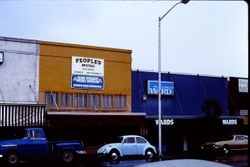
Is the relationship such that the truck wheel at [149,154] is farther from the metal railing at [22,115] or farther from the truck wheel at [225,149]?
the truck wheel at [225,149]

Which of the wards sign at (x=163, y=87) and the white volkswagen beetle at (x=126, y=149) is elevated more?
the wards sign at (x=163, y=87)

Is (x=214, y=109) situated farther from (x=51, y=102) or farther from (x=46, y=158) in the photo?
(x=46, y=158)

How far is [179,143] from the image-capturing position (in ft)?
132

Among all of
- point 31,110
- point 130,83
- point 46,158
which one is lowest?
point 46,158

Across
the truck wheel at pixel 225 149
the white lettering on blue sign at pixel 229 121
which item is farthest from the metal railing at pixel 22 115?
the white lettering on blue sign at pixel 229 121

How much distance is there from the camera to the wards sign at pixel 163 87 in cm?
3788

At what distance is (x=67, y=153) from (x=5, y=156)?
367 cm

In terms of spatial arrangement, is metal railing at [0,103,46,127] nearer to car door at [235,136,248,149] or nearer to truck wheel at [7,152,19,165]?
truck wheel at [7,152,19,165]

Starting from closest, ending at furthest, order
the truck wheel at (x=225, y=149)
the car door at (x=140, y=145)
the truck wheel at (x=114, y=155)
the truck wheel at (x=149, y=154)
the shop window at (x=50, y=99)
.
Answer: the truck wheel at (x=114, y=155), the car door at (x=140, y=145), the truck wheel at (x=149, y=154), the shop window at (x=50, y=99), the truck wheel at (x=225, y=149)

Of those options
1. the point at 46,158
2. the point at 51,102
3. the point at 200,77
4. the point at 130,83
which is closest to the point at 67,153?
the point at 46,158

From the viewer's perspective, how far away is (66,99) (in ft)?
111

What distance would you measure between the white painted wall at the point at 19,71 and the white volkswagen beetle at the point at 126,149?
6.67 meters

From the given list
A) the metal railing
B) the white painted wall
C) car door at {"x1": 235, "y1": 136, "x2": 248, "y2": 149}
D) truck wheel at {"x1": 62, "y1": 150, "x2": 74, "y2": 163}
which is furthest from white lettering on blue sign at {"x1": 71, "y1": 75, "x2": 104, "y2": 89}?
car door at {"x1": 235, "y1": 136, "x2": 248, "y2": 149}

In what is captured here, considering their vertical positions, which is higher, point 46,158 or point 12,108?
point 12,108
